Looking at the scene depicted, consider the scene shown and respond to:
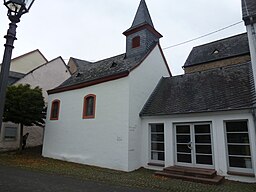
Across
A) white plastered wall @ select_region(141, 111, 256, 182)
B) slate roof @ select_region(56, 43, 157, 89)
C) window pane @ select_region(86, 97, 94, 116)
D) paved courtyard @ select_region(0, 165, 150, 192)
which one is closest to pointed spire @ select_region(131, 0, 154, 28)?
slate roof @ select_region(56, 43, 157, 89)

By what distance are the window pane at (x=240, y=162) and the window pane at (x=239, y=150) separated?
0.20 metres

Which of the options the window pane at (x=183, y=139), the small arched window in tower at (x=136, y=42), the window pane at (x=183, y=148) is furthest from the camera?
the small arched window in tower at (x=136, y=42)

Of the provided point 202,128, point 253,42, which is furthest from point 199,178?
point 253,42

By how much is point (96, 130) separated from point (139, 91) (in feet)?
11.1

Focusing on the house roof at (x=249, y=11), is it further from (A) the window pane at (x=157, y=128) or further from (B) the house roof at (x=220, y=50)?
(B) the house roof at (x=220, y=50)

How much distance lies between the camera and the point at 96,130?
10922mm

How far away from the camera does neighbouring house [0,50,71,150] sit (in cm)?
1655

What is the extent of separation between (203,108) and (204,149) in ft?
6.20

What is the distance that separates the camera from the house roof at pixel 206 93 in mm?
8547

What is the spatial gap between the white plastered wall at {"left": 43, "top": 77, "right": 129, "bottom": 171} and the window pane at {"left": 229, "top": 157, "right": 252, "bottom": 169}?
4.70m

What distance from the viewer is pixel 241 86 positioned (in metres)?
9.20

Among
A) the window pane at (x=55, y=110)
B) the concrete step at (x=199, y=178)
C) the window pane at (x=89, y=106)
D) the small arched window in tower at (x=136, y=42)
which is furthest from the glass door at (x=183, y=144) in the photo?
the window pane at (x=55, y=110)

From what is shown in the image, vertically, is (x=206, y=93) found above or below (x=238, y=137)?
above

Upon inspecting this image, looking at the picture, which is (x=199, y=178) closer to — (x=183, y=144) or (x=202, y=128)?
(x=183, y=144)
